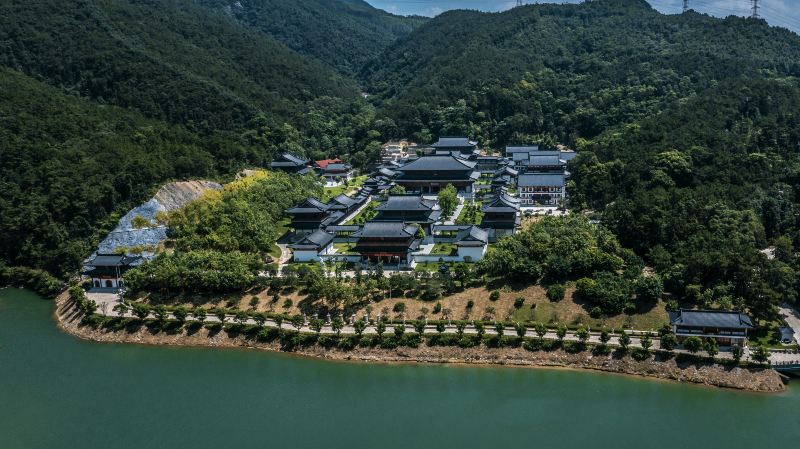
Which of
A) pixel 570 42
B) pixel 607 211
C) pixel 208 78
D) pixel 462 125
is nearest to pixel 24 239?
pixel 607 211

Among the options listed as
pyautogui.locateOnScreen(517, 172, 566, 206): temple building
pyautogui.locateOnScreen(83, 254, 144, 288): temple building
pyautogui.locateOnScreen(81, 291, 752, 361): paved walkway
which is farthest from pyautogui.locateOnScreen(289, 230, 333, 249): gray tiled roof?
pyautogui.locateOnScreen(517, 172, 566, 206): temple building

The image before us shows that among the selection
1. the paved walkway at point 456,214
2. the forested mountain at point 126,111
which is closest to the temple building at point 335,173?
the forested mountain at point 126,111

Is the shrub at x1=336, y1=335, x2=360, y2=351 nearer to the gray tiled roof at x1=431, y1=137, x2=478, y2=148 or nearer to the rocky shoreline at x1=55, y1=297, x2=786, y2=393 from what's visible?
the rocky shoreline at x1=55, y1=297, x2=786, y2=393

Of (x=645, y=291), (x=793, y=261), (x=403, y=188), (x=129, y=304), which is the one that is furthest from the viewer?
(x=403, y=188)

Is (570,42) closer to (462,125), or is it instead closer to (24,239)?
(462,125)

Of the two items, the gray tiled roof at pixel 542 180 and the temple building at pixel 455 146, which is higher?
the temple building at pixel 455 146

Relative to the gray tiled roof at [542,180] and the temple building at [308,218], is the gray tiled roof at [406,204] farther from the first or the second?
the gray tiled roof at [542,180]
